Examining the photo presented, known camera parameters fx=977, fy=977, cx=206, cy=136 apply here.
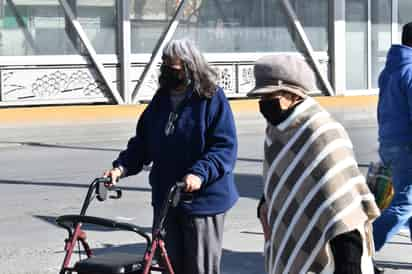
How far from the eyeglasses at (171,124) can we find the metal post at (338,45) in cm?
2034

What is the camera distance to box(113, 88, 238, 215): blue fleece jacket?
16.7 ft

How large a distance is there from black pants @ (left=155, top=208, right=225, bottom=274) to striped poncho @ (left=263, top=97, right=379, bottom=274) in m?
1.30

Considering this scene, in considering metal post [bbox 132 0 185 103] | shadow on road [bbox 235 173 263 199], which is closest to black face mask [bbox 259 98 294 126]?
shadow on road [bbox 235 173 263 199]

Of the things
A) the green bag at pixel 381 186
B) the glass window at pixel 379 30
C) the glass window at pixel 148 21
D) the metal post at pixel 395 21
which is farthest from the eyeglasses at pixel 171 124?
the metal post at pixel 395 21

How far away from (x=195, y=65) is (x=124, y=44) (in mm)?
16778

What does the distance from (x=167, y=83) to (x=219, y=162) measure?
20.1 inches

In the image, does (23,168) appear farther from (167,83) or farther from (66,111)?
(167,83)

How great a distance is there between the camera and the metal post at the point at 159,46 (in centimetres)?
2194

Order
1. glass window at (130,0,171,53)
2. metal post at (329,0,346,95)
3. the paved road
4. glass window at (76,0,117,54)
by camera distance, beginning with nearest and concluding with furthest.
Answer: the paved road < glass window at (76,0,117,54) < glass window at (130,0,171,53) < metal post at (329,0,346,95)

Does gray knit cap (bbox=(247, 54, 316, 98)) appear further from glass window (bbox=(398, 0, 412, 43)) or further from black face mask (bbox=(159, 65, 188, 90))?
glass window (bbox=(398, 0, 412, 43))

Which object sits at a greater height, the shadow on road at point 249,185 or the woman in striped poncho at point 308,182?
the woman in striped poncho at point 308,182

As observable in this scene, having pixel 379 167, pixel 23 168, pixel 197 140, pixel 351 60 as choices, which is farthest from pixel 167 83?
pixel 351 60

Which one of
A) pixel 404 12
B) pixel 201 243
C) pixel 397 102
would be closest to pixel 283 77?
pixel 201 243

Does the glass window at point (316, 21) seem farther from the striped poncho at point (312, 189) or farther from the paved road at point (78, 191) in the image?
the striped poncho at point (312, 189)
